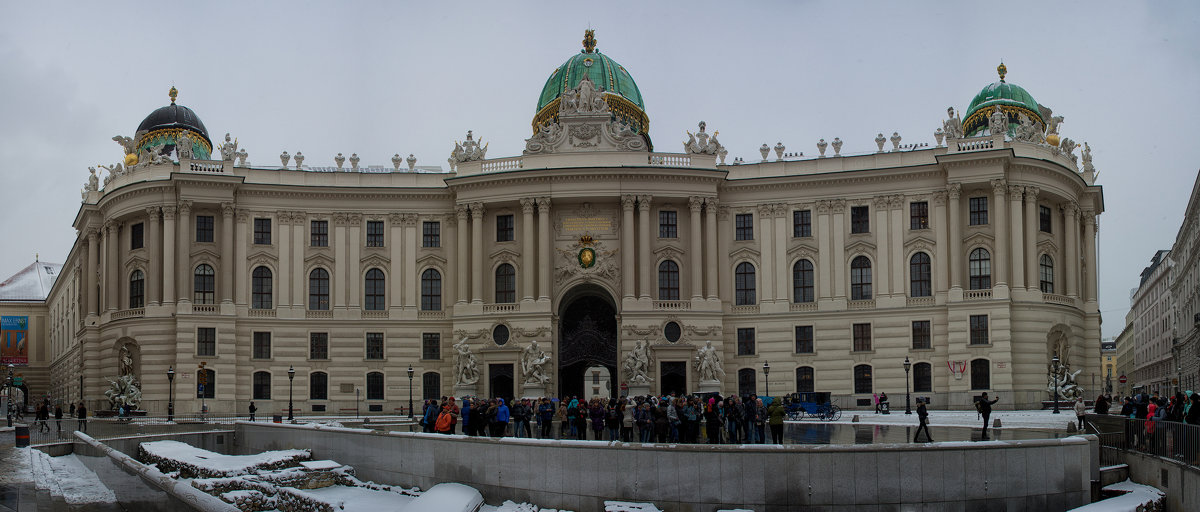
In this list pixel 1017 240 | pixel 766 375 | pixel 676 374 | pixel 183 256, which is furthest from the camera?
pixel 183 256

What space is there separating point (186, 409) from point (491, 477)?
126 ft

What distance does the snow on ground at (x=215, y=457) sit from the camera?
3453 centimetres

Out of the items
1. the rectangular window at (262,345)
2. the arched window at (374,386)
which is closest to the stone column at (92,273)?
the rectangular window at (262,345)

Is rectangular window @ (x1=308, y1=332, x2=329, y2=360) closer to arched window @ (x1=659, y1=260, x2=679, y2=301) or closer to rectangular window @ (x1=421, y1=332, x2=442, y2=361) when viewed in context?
rectangular window @ (x1=421, y1=332, x2=442, y2=361)

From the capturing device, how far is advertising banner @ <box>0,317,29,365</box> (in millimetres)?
107562

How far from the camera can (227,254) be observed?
66125mm

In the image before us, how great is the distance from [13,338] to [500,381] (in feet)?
225

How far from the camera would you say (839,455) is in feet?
86.1

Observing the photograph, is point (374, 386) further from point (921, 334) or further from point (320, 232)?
point (921, 334)

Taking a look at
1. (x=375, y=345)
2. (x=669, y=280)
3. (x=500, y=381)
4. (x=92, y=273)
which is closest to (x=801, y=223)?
(x=669, y=280)

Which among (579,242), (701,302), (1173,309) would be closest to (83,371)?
(579,242)

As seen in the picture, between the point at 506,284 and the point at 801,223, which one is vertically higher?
the point at 801,223

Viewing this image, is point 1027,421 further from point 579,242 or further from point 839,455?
point 579,242

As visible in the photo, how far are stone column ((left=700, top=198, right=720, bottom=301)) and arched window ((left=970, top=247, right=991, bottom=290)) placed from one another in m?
13.9
